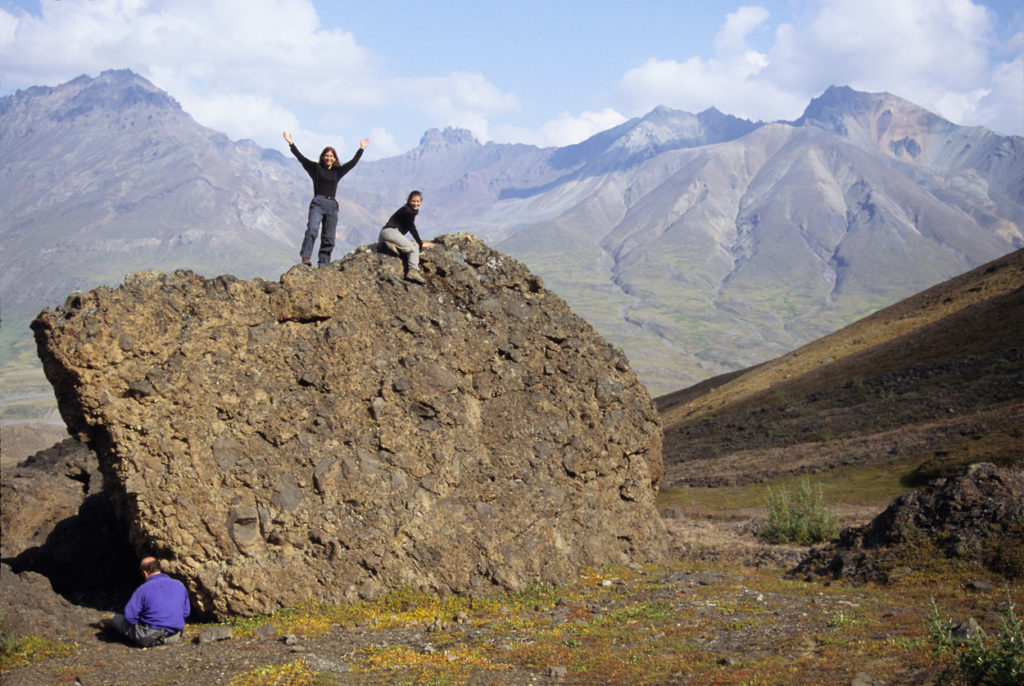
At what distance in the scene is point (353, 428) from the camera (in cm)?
1498

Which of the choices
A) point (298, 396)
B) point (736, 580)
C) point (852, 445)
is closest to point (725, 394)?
point (852, 445)

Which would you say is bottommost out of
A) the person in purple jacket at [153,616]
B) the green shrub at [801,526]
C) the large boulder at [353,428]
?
the green shrub at [801,526]

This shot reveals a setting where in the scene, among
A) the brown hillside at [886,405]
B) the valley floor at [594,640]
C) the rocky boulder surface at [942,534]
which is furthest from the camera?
the brown hillside at [886,405]

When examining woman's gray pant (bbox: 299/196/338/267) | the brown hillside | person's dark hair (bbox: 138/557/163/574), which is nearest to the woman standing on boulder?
woman's gray pant (bbox: 299/196/338/267)

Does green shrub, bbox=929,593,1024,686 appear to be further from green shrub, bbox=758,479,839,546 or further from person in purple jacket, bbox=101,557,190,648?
green shrub, bbox=758,479,839,546

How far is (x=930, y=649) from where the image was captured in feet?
33.2

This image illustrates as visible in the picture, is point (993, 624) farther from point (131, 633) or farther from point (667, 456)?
point (667, 456)

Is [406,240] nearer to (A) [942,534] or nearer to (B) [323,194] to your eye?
(B) [323,194]

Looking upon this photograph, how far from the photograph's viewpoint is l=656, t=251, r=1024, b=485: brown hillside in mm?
39844

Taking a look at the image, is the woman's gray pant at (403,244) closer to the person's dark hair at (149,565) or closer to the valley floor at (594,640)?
the valley floor at (594,640)

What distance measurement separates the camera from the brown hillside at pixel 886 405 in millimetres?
39844

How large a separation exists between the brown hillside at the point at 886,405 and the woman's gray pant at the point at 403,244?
2665 centimetres

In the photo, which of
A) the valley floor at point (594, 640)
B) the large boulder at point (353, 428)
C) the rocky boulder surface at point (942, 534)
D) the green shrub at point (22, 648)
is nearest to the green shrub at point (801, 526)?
the rocky boulder surface at point (942, 534)

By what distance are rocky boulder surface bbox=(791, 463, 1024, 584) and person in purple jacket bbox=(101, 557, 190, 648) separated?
43.9 ft
